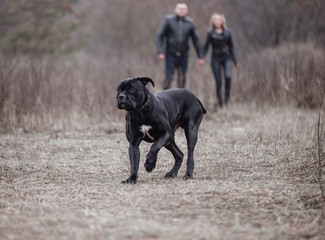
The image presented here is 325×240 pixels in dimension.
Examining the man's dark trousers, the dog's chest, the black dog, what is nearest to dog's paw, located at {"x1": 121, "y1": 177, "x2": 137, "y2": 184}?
the black dog

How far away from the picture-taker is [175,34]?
1058 centimetres

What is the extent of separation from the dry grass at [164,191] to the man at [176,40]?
2.82 meters

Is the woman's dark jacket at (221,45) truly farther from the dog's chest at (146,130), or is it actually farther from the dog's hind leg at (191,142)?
the dog's chest at (146,130)

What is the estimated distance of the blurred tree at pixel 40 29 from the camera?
19172mm

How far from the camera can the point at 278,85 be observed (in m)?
11.1

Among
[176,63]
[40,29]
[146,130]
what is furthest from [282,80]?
[40,29]

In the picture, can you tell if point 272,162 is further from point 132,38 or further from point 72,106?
point 132,38

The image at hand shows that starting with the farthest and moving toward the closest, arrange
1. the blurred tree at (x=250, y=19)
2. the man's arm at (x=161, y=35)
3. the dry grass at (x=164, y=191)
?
the blurred tree at (x=250, y=19)
the man's arm at (x=161, y=35)
the dry grass at (x=164, y=191)

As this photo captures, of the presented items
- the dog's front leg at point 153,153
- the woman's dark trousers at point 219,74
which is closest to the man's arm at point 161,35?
the woman's dark trousers at point 219,74

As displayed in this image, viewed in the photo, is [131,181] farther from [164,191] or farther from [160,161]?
[160,161]

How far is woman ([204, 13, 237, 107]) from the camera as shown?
11.1 metres

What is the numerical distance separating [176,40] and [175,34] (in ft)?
0.44

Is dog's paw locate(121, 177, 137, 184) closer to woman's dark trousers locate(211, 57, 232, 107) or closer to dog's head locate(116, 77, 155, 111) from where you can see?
dog's head locate(116, 77, 155, 111)

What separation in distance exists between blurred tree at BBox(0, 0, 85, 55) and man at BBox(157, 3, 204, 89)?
29.6 ft
